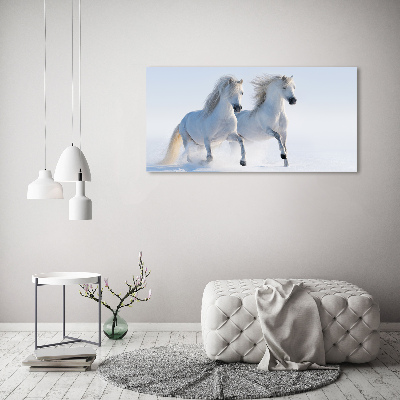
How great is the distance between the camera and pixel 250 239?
5.18 m

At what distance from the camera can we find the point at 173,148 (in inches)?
203

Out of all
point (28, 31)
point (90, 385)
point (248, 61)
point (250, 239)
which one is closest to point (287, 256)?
point (250, 239)

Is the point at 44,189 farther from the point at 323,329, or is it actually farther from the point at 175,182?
the point at 323,329

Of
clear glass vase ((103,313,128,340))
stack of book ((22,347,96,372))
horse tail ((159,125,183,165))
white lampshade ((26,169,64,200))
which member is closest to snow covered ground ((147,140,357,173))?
horse tail ((159,125,183,165))

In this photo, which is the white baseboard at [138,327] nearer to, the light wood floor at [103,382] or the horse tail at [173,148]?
the light wood floor at [103,382]

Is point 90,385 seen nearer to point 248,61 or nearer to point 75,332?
point 75,332

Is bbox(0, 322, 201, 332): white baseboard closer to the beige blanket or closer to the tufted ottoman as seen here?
the tufted ottoman

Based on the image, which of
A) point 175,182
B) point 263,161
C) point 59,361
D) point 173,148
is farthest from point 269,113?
point 59,361

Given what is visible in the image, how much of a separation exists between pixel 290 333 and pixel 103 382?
124cm

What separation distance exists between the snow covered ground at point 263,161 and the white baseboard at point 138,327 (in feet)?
4.43

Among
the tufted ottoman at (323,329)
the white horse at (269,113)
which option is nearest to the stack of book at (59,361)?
the tufted ottoman at (323,329)

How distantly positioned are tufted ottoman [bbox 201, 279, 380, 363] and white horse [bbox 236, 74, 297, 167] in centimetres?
158

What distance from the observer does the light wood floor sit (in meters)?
3.36

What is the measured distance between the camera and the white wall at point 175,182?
5.16 meters
